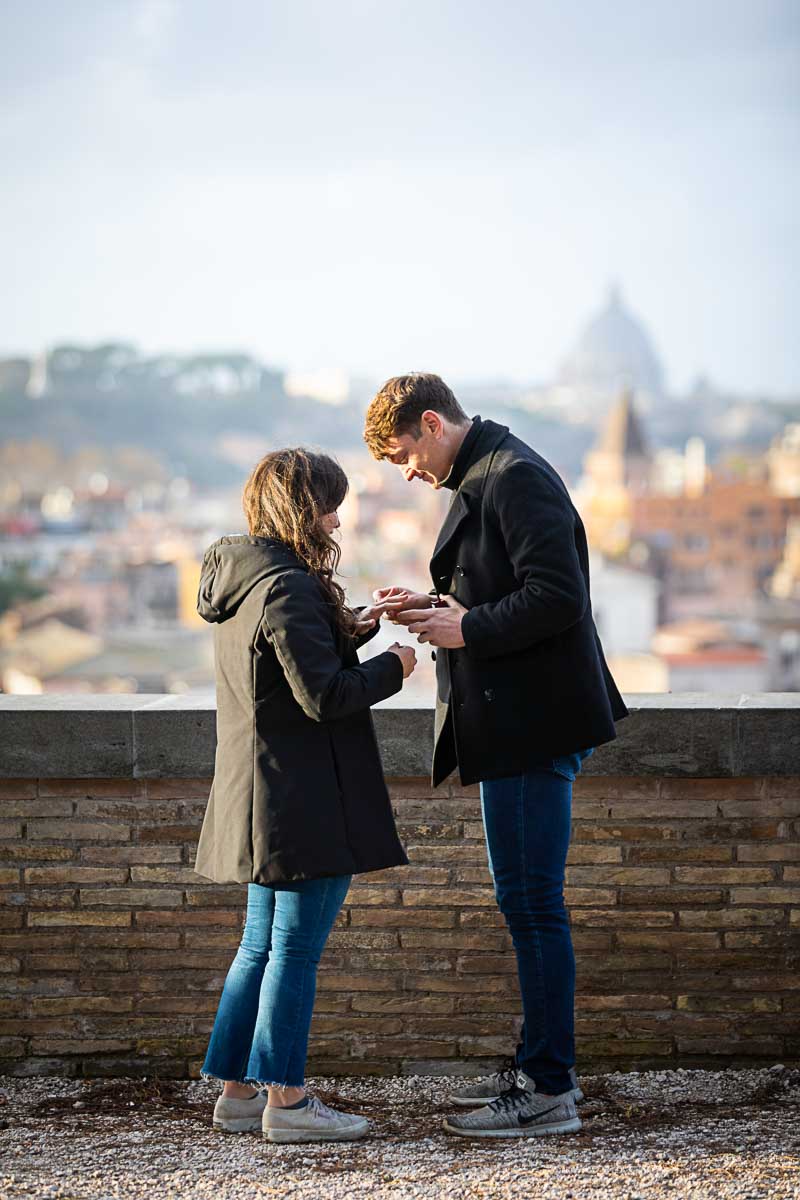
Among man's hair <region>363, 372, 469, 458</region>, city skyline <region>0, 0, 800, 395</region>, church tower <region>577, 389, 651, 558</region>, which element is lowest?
man's hair <region>363, 372, 469, 458</region>

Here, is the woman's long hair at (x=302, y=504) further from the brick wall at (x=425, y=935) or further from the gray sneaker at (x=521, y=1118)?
the gray sneaker at (x=521, y=1118)

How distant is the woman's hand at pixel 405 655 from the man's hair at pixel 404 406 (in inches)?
14.8

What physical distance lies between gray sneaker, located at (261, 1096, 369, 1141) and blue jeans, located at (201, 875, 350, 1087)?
0.06 m

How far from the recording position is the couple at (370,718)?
8.41 ft

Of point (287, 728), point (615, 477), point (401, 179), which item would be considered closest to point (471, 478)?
point (287, 728)

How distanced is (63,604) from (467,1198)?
83.3 m

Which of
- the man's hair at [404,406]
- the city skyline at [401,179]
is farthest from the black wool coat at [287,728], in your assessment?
the city skyline at [401,179]

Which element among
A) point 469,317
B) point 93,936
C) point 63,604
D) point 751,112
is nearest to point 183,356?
point 469,317

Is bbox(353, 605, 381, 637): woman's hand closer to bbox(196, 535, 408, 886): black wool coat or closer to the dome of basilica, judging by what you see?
bbox(196, 535, 408, 886): black wool coat

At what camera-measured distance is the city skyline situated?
11769 centimetres

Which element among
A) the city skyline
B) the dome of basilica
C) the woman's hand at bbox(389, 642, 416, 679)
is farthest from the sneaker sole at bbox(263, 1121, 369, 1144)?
the dome of basilica

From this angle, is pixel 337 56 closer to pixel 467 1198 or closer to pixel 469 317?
pixel 469 317

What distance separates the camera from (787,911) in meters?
3.18

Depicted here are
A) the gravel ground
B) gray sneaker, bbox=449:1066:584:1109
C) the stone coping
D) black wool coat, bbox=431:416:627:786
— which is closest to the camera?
the gravel ground
